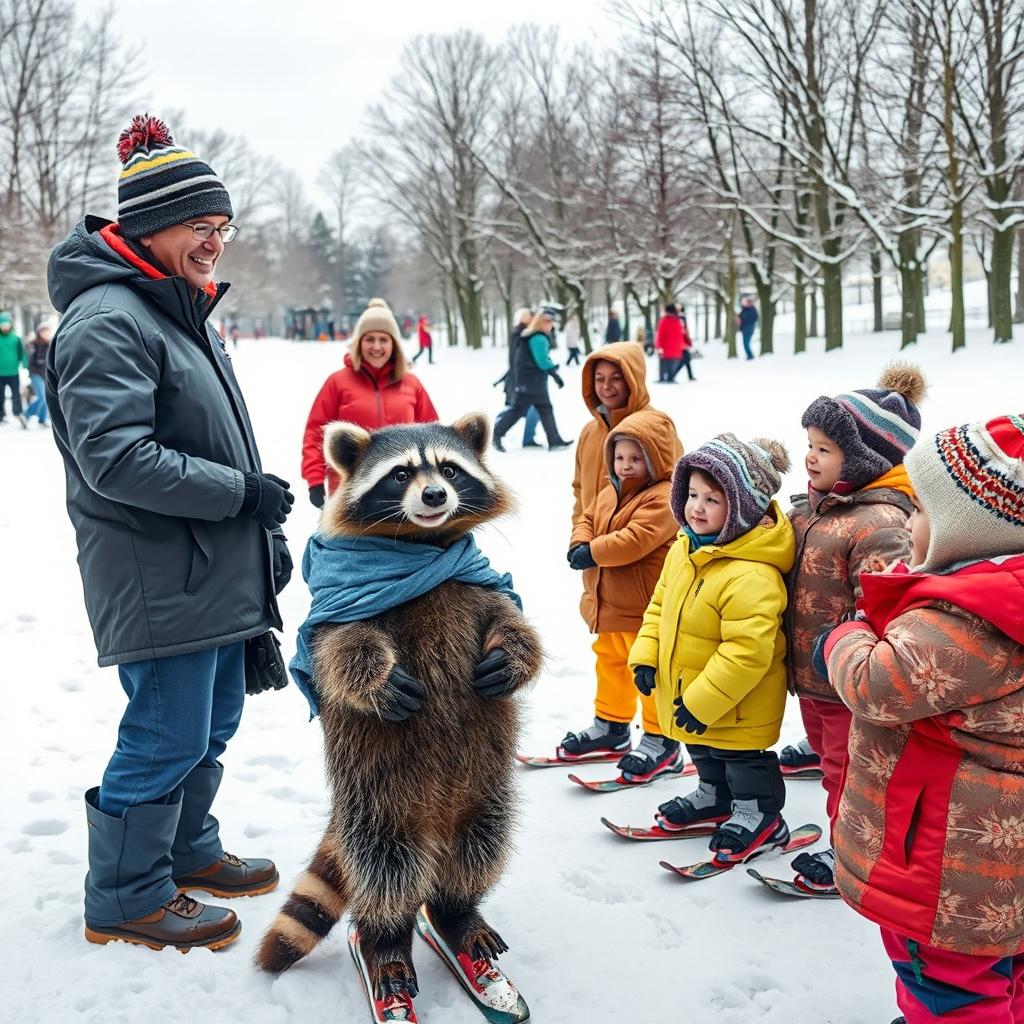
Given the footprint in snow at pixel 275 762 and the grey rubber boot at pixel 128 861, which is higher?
the grey rubber boot at pixel 128 861

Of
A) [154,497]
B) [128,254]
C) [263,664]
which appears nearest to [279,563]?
[263,664]

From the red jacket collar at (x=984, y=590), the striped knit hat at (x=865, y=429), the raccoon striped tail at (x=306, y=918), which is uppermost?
the striped knit hat at (x=865, y=429)

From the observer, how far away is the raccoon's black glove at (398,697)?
2359mm

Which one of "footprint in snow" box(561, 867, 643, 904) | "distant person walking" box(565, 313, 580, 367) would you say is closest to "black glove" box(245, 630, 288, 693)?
"footprint in snow" box(561, 867, 643, 904)

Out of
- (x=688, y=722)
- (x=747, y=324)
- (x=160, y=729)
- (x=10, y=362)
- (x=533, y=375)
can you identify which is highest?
(x=747, y=324)

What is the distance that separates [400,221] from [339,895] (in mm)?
39386

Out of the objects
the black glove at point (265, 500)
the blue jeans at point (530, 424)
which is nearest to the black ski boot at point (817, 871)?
the black glove at point (265, 500)

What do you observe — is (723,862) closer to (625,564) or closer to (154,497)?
(625,564)

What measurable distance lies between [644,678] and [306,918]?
4.62 feet

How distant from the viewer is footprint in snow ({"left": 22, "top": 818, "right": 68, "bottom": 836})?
3.62 m

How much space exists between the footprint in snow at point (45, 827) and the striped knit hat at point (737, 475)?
2803 mm

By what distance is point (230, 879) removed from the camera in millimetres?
3219

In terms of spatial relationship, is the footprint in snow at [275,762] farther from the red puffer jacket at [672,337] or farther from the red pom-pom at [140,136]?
the red puffer jacket at [672,337]

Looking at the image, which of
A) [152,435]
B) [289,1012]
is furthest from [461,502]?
[289,1012]
